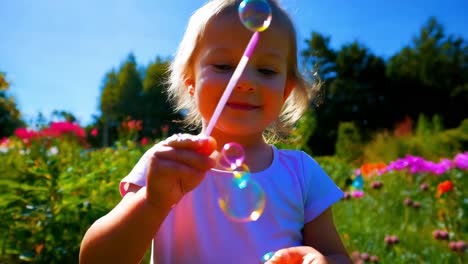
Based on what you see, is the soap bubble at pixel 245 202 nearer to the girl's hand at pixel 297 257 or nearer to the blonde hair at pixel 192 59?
the girl's hand at pixel 297 257

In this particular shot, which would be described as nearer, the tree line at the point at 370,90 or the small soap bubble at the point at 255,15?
the small soap bubble at the point at 255,15

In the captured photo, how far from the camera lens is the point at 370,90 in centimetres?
2261

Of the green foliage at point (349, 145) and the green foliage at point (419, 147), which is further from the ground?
the green foliage at point (349, 145)

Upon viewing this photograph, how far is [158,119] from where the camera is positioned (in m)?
24.4

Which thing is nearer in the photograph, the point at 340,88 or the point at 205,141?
the point at 205,141

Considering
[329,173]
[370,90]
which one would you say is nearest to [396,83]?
[370,90]

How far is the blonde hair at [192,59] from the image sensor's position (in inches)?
46.6

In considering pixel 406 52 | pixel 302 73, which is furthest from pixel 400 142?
pixel 406 52

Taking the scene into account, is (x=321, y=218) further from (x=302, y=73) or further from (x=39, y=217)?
(x=39, y=217)

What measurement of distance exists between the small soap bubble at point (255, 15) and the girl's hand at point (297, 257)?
52cm

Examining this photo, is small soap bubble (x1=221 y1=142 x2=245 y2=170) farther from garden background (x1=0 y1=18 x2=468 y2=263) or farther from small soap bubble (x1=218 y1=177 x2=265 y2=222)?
garden background (x1=0 y1=18 x2=468 y2=263)

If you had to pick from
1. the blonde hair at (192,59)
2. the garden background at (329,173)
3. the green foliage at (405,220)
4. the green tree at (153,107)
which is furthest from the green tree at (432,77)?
the blonde hair at (192,59)

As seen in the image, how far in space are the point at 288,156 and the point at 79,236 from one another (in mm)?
1079

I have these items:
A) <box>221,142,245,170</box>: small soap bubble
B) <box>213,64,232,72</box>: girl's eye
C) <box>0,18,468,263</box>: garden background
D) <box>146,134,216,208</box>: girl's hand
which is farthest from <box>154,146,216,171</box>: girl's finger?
<box>0,18,468,263</box>: garden background
